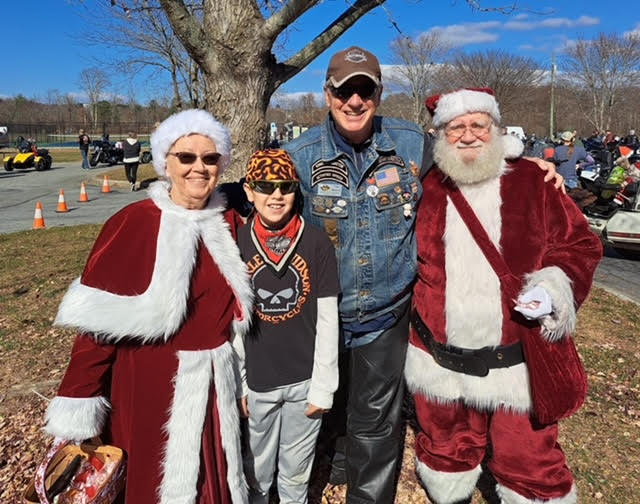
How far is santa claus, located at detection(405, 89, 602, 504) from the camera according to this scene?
217 centimetres

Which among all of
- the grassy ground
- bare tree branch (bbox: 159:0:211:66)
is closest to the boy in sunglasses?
the grassy ground

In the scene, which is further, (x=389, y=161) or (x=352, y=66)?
(x=389, y=161)

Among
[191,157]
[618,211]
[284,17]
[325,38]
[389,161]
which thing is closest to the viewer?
[191,157]

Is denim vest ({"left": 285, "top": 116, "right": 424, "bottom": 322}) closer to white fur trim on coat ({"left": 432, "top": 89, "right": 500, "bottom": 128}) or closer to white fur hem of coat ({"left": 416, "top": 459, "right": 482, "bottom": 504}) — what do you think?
white fur trim on coat ({"left": 432, "top": 89, "right": 500, "bottom": 128})

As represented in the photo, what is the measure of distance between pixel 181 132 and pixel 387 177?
0.94m

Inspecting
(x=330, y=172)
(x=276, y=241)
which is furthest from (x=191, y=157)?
(x=330, y=172)

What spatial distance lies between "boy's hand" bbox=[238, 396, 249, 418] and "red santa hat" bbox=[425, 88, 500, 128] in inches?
61.6

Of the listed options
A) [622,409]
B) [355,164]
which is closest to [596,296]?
[622,409]

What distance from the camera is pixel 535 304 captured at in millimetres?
2047

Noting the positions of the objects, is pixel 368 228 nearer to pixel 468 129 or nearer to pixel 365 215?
pixel 365 215

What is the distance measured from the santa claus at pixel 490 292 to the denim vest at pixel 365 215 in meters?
0.11

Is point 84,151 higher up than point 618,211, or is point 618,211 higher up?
point 84,151

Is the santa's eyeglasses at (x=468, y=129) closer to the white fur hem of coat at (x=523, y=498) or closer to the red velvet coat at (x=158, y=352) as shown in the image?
the red velvet coat at (x=158, y=352)

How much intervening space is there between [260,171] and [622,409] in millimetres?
3318
